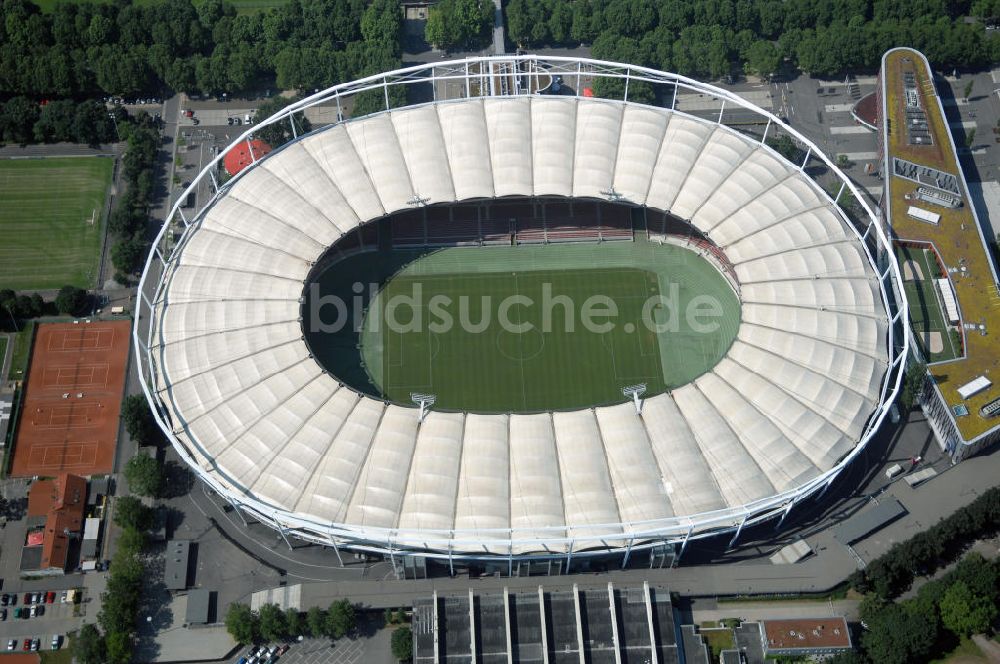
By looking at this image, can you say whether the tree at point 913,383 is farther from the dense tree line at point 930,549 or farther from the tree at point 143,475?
the tree at point 143,475

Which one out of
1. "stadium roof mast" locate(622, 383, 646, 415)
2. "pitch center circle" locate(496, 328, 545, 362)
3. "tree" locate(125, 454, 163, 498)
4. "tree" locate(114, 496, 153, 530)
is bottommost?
"tree" locate(114, 496, 153, 530)

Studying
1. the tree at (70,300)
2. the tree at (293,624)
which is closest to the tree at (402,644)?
the tree at (293,624)

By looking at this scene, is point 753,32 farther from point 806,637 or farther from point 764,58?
point 806,637

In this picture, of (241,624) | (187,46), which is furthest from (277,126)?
(241,624)

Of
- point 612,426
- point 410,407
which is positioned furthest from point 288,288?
point 612,426

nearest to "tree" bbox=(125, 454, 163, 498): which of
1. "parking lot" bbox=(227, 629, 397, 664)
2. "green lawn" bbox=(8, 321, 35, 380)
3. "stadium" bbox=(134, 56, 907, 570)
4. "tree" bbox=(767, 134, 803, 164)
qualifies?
"stadium" bbox=(134, 56, 907, 570)

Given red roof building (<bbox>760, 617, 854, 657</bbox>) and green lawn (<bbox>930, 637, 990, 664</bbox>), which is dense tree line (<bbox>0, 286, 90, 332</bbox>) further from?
green lawn (<bbox>930, 637, 990, 664</bbox>)

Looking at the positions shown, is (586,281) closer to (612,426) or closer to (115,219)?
(612,426)
